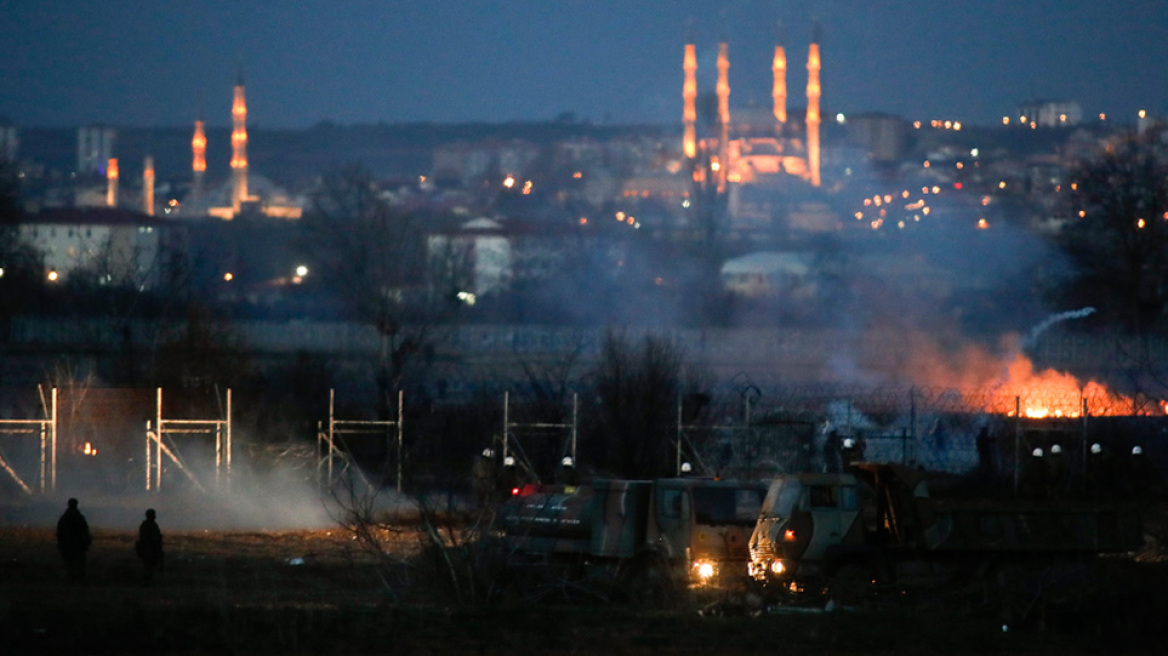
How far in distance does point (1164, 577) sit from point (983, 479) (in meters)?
9.61

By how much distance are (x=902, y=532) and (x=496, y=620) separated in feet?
13.8

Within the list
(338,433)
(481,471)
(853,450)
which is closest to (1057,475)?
(853,450)

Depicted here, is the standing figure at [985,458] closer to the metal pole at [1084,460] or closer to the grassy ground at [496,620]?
the metal pole at [1084,460]

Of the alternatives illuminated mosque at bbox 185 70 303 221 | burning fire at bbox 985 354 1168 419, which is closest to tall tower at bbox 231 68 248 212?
illuminated mosque at bbox 185 70 303 221

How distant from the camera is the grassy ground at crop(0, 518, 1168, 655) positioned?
10367mm

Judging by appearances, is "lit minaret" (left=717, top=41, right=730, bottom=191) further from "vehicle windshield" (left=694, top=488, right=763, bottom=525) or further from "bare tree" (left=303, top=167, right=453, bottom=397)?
"vehicle windshield" (left=694, top=488, right=763, bottom=525)

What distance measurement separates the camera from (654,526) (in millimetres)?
13867

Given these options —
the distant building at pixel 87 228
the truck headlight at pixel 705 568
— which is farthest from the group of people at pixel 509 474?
the distant building at pixel 87 228

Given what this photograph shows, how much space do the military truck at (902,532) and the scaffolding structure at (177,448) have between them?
33.9 ft

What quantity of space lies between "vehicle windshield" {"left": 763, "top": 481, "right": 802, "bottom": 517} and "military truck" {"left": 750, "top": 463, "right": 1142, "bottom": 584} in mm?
11

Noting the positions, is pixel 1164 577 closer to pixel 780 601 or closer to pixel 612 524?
pixel 780 601

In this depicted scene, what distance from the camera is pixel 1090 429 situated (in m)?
24.9

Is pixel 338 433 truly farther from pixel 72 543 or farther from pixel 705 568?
pixel 705 568

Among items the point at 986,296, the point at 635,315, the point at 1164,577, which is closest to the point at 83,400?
the point at 1164,577
